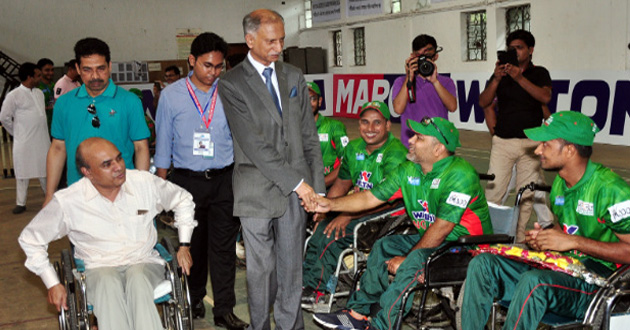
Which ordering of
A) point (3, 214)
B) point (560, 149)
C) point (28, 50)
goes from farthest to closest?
point (28, 50)
point (3, 214)
point (560, 149)

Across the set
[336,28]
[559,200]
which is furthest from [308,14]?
[559,200]

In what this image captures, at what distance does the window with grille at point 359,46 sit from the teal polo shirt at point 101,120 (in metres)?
17.1

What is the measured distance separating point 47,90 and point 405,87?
725cm

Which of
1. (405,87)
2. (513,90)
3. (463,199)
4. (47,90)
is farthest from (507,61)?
(47,90)

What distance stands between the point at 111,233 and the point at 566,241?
7.02 ft

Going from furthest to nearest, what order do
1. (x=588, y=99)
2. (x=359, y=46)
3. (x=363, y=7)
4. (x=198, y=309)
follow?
(x=359, y=46)
(x=363, y=7)
(x=588, y=99)
(x=198, y=309)

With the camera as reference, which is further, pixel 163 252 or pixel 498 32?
pixel 498 32

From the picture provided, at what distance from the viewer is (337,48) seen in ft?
73.2

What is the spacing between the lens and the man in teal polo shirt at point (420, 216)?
3.65 meters

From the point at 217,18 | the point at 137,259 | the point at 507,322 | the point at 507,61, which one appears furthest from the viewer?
the point at 217,18

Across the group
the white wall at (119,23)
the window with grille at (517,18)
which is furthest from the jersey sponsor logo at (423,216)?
the white wall at (119,23)

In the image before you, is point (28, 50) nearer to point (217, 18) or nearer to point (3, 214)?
point (217, 18)

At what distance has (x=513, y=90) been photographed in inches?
221

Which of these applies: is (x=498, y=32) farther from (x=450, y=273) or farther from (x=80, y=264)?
(x=80, y=264)
